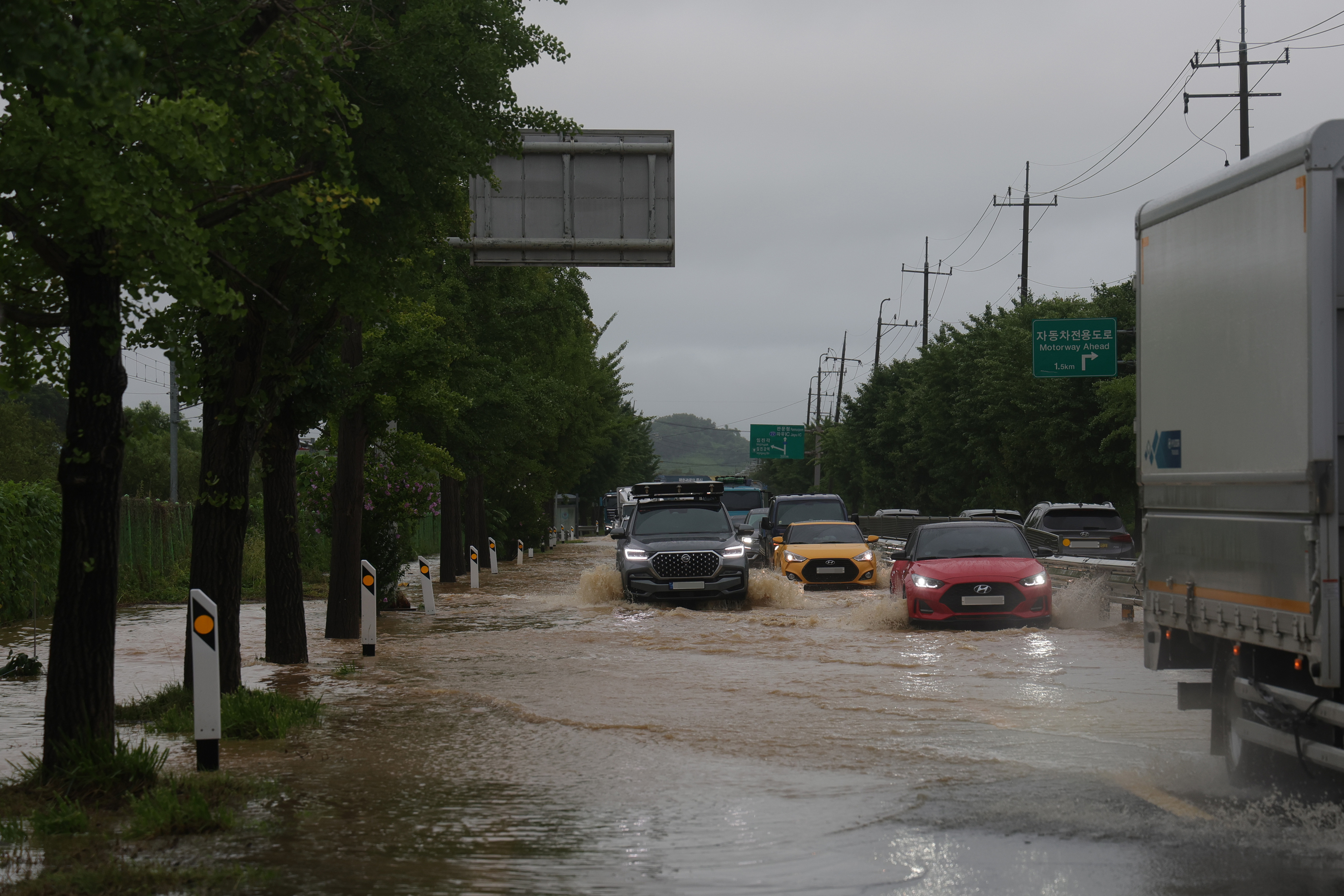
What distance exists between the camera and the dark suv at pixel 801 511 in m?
33.5

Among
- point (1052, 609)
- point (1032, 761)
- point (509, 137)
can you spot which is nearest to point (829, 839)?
point (1032, 761)

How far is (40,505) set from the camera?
2217 cm

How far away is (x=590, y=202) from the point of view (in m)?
20.8

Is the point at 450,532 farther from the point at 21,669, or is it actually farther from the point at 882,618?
the point at 21,669

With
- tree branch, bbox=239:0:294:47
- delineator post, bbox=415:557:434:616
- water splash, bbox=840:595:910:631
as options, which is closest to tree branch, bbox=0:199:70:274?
tree branch, bbox=239:0:294:47

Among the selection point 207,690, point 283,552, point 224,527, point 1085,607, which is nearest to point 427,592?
point 283,552

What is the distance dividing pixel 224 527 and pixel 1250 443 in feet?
26.2

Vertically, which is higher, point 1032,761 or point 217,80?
point 217,80

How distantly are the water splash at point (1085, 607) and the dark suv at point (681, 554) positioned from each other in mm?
5640

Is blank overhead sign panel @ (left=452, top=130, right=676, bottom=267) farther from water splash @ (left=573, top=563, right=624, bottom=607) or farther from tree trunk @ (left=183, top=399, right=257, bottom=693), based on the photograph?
tree trunk @ (left=183, top=399, right=257, bottom=693)

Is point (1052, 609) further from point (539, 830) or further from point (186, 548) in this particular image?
point (186, 548)

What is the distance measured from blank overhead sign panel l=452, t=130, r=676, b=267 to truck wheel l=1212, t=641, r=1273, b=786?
13.8 metres

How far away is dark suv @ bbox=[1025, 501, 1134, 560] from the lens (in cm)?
2491

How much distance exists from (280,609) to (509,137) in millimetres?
5792
